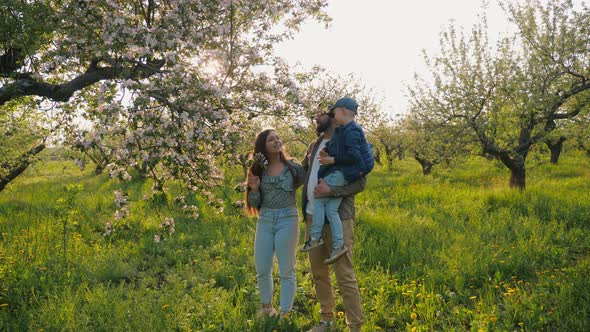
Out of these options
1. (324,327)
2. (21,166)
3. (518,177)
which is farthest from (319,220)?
(518,177)

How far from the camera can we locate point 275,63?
5066 millimetres

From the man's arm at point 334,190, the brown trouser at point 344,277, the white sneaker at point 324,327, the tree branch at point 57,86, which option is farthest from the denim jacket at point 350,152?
the tree branch at point 57,86

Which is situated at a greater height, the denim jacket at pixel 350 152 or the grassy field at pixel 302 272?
the denim jacket at pixel 350 152

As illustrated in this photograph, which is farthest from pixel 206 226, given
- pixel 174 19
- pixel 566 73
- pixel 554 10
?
pixel 554 10

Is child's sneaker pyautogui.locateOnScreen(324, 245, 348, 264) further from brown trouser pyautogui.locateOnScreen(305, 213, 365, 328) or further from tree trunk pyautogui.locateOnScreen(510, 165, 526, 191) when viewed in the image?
tree trunk pyautogui.locateOnScreen(510, 165, 526, 191)

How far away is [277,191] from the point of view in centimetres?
454

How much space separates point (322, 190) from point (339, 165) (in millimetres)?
330

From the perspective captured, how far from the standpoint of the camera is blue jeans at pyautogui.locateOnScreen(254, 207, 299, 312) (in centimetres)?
446

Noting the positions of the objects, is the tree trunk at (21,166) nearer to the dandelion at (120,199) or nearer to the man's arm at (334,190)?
the dandelion at (120,199)

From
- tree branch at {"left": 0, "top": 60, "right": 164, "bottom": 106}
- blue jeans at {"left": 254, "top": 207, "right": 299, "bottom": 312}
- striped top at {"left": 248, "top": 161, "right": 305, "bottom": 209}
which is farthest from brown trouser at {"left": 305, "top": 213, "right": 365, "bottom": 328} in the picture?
tree branch at {"left": 0, "top": 60, "right": 164, "bottom": 106}

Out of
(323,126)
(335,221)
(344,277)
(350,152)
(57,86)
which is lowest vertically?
(344,277)

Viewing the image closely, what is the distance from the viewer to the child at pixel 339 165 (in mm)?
3986

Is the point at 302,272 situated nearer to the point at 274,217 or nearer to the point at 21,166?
the point at 274,217

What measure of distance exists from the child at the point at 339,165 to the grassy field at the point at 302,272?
1.22 metres
